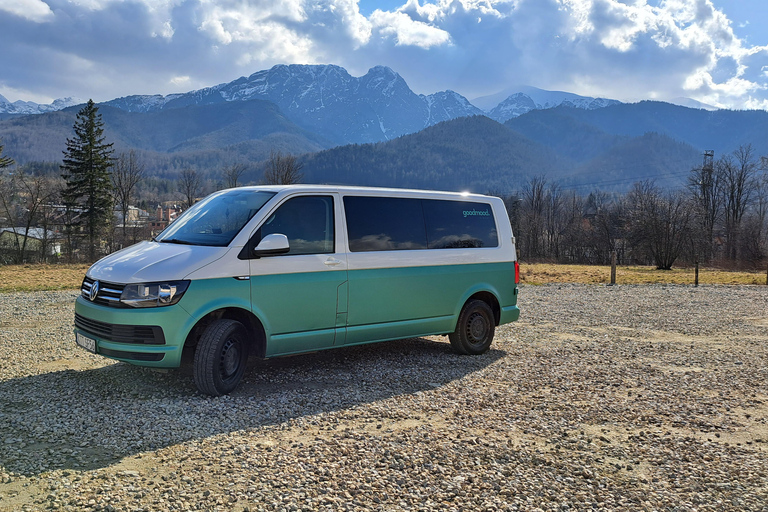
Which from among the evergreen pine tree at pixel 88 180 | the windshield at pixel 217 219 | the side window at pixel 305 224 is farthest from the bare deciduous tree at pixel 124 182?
the side window at pixel 305 224

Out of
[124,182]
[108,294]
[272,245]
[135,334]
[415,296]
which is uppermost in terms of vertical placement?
[124,182]

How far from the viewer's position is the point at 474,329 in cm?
834

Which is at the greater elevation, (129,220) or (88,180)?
(88,180)

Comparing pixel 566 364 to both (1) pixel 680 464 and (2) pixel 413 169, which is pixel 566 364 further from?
(2) pixel 413 169

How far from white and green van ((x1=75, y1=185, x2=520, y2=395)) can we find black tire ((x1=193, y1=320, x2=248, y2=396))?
1 centimetres

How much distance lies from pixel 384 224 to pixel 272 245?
1.75 meters

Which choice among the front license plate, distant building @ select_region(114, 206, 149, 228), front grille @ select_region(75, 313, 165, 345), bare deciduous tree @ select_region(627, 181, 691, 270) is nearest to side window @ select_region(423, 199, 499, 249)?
front grille @ select_region(75, 313, 165, 345)

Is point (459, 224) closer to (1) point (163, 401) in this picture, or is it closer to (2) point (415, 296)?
(2) point (415, 296)

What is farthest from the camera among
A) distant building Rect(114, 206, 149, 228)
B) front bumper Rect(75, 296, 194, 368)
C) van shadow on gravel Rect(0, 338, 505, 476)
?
distant building Rect(114, 206, 149, 228)

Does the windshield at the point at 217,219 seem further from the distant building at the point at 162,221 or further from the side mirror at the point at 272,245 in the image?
the distant building at the point at 162,221

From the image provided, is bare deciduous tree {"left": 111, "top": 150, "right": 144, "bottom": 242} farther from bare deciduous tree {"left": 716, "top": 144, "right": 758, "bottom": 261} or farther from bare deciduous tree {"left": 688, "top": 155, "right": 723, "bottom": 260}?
bare deciduous tree {"left": 716, "top": 144, "right": 758, "bottom": 261}

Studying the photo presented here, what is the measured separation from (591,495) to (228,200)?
5030 mm

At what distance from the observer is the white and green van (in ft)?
18.2

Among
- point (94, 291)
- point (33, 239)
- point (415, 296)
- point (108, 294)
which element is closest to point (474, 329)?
point (415, 296)
